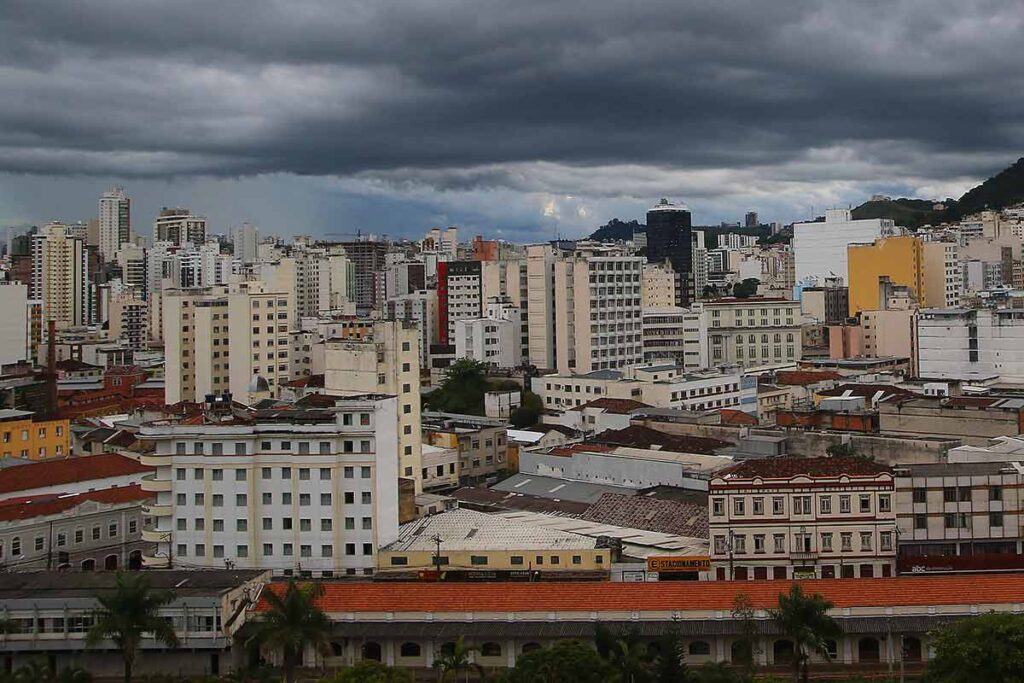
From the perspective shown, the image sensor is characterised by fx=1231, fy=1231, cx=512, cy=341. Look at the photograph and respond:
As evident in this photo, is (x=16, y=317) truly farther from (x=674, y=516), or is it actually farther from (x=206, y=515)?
(x=674, y=516)

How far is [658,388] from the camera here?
8781cm

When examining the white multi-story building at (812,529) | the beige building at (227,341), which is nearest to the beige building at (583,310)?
the beige building at (227,341)

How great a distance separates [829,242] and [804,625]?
149 m

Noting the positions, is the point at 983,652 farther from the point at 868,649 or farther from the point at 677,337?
the point at 677,337

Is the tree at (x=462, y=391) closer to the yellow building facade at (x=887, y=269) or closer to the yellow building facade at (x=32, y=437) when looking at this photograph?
the yellow building facade at (x=32, y=437)

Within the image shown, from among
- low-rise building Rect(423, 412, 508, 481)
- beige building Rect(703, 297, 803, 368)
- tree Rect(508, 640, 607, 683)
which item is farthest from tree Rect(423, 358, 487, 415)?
tree Rect(508, 640, 607, 683)

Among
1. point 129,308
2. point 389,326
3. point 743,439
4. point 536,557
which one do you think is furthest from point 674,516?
point 129,308

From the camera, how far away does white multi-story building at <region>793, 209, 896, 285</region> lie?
175250 mm

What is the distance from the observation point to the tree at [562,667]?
35188mm

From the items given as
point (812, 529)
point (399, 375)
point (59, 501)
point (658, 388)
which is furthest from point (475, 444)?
point (812, 529)

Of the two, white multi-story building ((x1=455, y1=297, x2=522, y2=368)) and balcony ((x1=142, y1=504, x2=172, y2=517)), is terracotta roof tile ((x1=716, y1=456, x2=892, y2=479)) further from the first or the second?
white multi-story building ((x1=455, y1=297, x2=522, y2=368))

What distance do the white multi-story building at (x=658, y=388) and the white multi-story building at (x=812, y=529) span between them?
39.3 metres

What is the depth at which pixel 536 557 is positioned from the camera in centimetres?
4841

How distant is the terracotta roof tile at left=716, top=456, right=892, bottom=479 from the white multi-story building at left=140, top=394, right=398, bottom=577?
14.4 meters
